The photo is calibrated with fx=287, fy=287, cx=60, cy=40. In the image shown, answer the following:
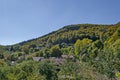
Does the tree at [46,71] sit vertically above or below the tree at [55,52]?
below

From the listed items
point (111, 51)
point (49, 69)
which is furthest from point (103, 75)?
point (111, 51)

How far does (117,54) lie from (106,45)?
12.5 metres

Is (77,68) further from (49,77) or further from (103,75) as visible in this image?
(103,75)

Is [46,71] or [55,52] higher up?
[55,52]

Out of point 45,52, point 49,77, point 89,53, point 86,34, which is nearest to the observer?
point 49,77

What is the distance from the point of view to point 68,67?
29.2 m

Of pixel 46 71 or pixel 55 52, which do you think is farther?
pixel 55 52

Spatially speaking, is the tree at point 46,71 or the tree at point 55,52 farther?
the tree at point 55,52

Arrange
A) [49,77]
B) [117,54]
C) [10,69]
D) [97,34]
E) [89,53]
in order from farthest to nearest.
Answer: [97,34] < [89,53] < [117,54] < [49,77] < [10,69]

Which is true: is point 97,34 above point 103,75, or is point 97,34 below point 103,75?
above

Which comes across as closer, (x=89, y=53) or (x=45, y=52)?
(x=89, y=53)

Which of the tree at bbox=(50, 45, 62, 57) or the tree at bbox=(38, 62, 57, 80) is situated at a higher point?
the tree at bbox=(50, 45, 62, 57)

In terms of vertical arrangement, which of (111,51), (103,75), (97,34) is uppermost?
(97,34)

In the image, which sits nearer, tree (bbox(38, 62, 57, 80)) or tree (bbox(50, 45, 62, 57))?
tree (bbox(38, 62, 57, 80))
